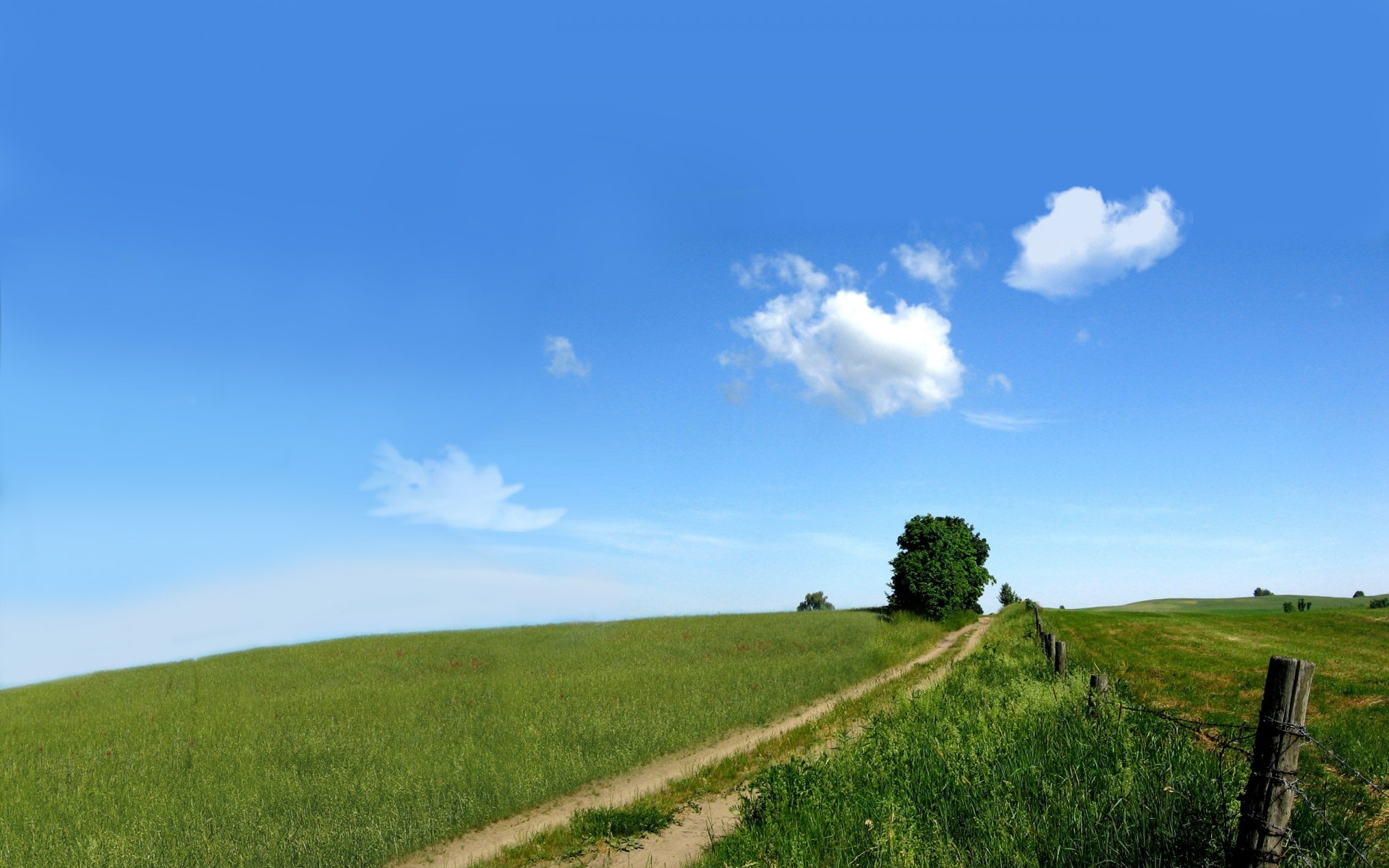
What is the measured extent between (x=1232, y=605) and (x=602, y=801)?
79.9 m

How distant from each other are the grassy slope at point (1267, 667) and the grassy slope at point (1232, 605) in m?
22.1

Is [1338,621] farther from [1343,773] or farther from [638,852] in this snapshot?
[638,852]

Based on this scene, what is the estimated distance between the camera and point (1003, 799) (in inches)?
305

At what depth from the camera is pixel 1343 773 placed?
372 inches

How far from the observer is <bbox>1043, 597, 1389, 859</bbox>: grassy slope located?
9.65m

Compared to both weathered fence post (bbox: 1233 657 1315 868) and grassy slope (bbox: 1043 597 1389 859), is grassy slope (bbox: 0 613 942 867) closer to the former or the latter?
grassy slope (bbox: 1043 597 1389 859)

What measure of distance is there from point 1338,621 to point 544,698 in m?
36.0

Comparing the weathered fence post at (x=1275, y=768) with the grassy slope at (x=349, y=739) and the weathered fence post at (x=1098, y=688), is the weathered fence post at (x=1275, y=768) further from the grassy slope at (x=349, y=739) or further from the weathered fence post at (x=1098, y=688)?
the grassy slope at (x=349, y=739)

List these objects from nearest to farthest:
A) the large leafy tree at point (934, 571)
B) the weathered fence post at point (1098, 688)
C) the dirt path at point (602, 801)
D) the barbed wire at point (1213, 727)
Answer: the barbed wire at point (1213, 727) → the dirt path at point (602, 801) → the weathered fence post at point (1098, 688) → the large leafy tree at point (934, 571)

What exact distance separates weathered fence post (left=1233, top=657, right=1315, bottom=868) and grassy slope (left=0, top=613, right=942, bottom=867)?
990 centimetres

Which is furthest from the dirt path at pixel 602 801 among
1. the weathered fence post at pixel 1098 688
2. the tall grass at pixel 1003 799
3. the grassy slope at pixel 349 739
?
the weathered fence post at pixel 1098 688

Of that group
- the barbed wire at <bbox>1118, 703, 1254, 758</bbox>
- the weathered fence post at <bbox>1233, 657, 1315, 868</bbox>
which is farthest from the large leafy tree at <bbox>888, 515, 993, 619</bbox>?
the weathered fence post at <bbox>1233, 657, 1315, 868</bbox>

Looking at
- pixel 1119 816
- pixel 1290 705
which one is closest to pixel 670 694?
pixel 1119 816

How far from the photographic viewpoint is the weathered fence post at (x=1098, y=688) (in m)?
10.4
